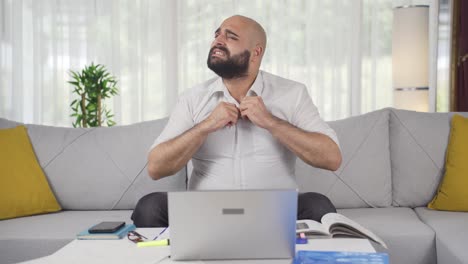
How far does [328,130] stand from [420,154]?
0.65 m

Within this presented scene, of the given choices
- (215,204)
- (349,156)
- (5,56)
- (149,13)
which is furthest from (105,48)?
(215,204)

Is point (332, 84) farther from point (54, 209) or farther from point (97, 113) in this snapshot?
point (54, 209)

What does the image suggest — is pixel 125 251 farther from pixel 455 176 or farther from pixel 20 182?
pixel 455 176

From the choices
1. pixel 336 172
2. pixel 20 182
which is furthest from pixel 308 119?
pixel 20 182

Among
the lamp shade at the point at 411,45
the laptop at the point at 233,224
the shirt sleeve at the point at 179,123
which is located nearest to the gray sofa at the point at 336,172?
the shirt sleeve at the point at 179,123

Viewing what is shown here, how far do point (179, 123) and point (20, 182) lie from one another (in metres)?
0.76

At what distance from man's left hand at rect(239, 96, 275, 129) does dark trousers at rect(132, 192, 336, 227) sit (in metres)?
0.32

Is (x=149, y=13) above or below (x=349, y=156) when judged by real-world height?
above

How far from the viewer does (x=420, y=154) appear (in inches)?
101

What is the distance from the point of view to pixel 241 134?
2164 millimetres

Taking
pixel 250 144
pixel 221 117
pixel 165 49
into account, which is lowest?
pixel 250 144

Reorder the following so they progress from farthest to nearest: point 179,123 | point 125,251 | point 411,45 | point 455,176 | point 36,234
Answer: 1. point 411,45
2. point 455,176
3. point 179,123
4. point 36,234
5. point 125,251

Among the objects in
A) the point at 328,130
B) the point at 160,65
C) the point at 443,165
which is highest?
the point at 160,65

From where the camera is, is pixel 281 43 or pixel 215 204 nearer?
pixel 215 204
